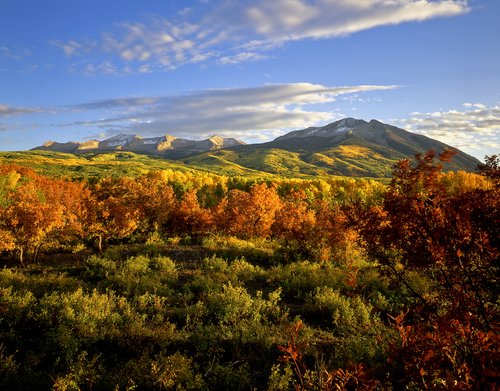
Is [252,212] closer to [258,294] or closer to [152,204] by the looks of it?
[152,204]

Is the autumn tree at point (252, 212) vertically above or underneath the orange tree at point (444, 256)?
underneath

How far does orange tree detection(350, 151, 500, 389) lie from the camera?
4.30m

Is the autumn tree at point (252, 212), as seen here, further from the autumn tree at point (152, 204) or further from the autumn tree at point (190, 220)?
the autumn tree at point (152, 204)

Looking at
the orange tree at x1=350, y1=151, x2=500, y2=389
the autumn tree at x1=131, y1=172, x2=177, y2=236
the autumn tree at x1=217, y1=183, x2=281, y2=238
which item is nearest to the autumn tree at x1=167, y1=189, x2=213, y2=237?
the autumn tree at x1=131, y1=172, x2=177, y2=236

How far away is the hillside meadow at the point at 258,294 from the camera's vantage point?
483cm

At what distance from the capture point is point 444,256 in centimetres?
473

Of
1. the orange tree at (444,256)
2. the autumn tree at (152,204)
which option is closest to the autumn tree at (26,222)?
the autumn tree at (152,204)

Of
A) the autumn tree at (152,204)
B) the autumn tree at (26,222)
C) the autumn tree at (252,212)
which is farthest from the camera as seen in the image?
the autumn tree at (152,204)

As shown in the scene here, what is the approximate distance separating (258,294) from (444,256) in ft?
32.4

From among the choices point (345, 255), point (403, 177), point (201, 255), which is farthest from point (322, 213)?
point (403, 177)

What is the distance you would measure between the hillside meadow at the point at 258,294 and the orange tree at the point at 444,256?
0.09 ft

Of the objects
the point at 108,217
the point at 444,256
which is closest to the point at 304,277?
the point at 444,256

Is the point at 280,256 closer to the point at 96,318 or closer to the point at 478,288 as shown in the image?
the point at 96,318

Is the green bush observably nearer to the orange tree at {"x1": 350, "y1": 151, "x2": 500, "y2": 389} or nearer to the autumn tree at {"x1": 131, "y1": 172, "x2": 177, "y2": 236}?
the orange tree at {"x1": 350, "y1": 151, "x2": 500, "y2": 389}
